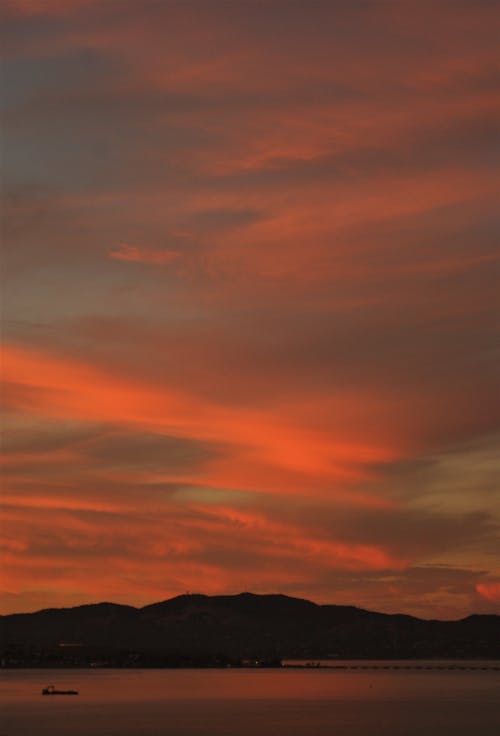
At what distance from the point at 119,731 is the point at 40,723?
83.3 ft

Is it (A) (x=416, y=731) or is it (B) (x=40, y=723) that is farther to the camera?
(B) (x=40, y=723)

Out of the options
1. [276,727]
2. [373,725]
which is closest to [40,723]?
[276,727]

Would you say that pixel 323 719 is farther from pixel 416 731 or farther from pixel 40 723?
pixel 40 723

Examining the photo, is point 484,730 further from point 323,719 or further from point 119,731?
point 119,731

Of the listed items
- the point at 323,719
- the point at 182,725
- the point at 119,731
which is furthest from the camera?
the point at 323,719

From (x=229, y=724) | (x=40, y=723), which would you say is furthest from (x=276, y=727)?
(x=40, y=723)

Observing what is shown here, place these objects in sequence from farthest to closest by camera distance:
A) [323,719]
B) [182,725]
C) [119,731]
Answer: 1. [323,719]
2. [182,725]
3. [119,731]

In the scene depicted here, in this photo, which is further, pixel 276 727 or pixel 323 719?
pixel 323 719

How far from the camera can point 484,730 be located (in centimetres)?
16825

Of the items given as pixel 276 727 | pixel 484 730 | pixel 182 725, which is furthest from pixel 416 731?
pixel 182 725

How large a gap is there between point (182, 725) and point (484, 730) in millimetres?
44974

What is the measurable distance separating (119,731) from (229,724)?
77.0ft

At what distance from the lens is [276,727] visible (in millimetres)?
176500

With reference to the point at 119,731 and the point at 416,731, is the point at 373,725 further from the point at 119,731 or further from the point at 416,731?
the point at 119,731
